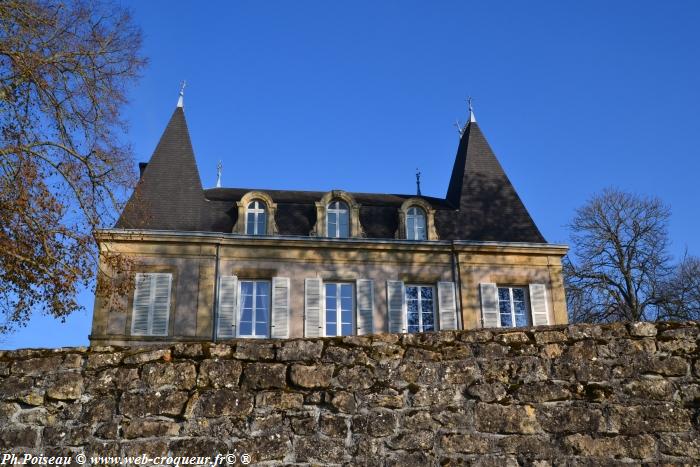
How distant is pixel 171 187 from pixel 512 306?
31.5 ft

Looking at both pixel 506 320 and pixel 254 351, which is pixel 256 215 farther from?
pixel 254 351

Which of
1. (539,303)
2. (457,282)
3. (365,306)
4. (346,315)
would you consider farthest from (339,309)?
(539,303)

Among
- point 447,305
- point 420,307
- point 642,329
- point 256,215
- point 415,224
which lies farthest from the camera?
point 415,224

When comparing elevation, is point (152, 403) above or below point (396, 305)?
below

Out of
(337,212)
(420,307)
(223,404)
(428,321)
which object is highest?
(337,212)

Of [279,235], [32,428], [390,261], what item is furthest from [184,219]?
[32,428]

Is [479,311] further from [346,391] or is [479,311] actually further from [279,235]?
[346,391]

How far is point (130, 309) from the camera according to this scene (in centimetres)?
1527

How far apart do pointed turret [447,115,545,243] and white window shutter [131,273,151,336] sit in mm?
8043

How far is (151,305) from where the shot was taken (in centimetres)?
1530

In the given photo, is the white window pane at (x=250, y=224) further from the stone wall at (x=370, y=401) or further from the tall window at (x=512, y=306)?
the stone wall at (x=370, y=401)

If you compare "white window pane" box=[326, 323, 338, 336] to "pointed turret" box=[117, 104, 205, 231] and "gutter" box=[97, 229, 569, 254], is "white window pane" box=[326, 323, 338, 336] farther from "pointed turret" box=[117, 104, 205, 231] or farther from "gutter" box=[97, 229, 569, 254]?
"pointed turret" box=[117, 104, 205, 231]

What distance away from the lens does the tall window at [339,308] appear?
15969 mm

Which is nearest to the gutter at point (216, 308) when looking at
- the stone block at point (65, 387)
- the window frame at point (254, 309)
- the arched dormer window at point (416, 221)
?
the window frame at point (254, 309)
